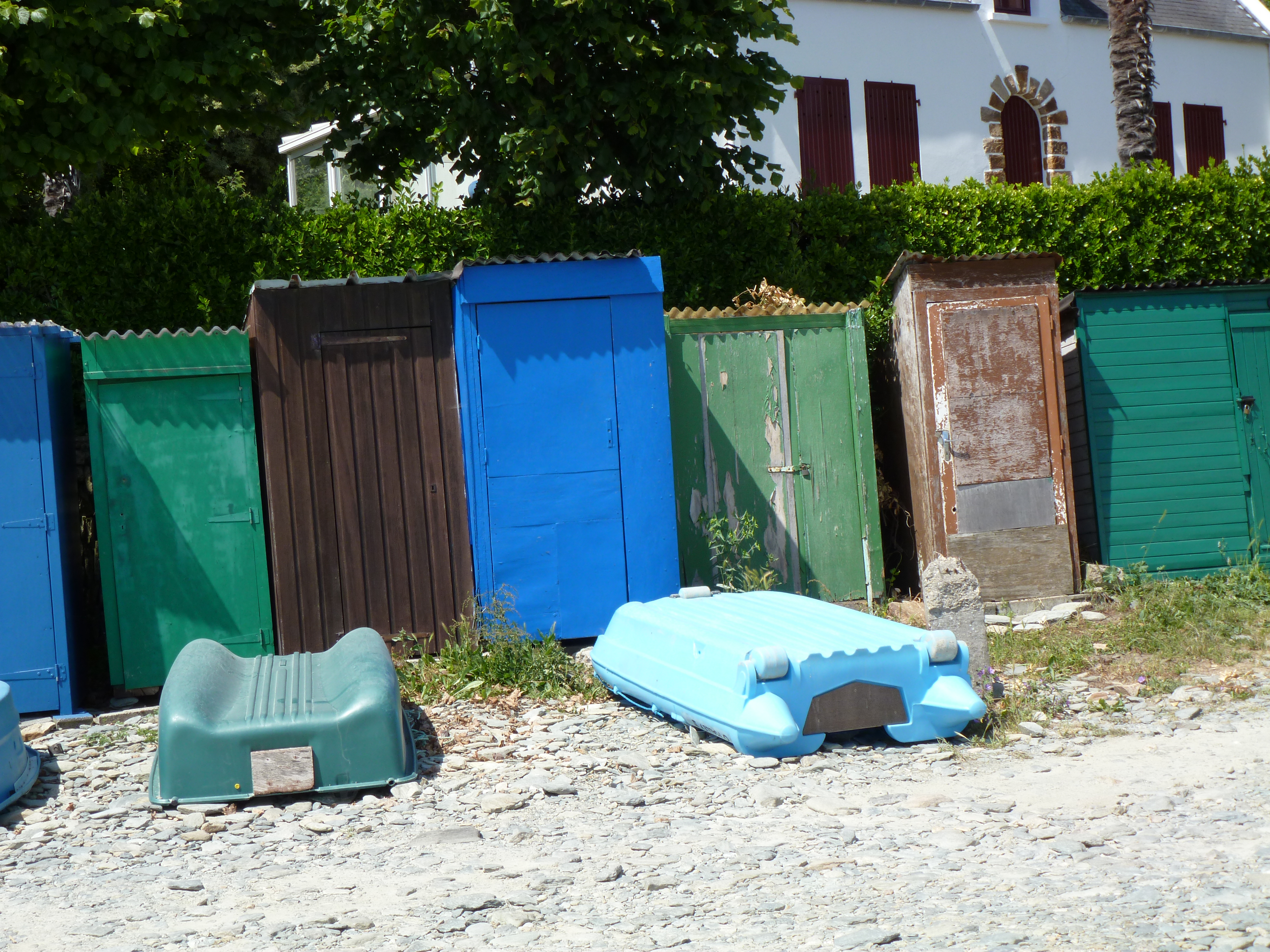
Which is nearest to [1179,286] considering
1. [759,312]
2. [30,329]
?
[759,312]

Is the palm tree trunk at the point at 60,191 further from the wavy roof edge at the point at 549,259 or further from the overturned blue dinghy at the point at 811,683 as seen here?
the overturned blue dinghy at the point at 811,683

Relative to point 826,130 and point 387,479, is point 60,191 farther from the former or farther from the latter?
point 826,130

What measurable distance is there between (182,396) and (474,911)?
166 inches

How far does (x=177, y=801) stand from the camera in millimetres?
4520

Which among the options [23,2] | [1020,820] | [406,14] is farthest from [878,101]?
[1020,820]

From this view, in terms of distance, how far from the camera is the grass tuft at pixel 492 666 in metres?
6.12

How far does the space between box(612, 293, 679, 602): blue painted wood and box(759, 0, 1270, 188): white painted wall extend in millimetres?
9363

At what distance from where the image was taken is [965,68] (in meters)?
16.7

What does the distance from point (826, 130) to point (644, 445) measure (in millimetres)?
10637

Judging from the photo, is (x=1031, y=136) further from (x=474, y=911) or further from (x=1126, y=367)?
(x=474, y=911)

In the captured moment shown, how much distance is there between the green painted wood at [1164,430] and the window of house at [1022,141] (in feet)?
30.5

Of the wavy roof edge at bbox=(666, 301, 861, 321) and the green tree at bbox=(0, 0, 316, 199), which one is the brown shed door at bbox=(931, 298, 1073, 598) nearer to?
the wavy roof edge at bbox=(666, 301, 861, 321)

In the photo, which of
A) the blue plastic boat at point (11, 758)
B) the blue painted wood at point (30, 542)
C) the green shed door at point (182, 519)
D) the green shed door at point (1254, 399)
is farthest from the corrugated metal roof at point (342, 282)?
the green shed door at point (1254, 399)

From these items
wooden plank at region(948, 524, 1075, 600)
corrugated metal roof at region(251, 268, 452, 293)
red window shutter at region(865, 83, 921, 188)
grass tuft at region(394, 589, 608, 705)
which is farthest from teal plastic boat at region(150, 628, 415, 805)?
red window shutter at region(865, 83, 921, 188)
